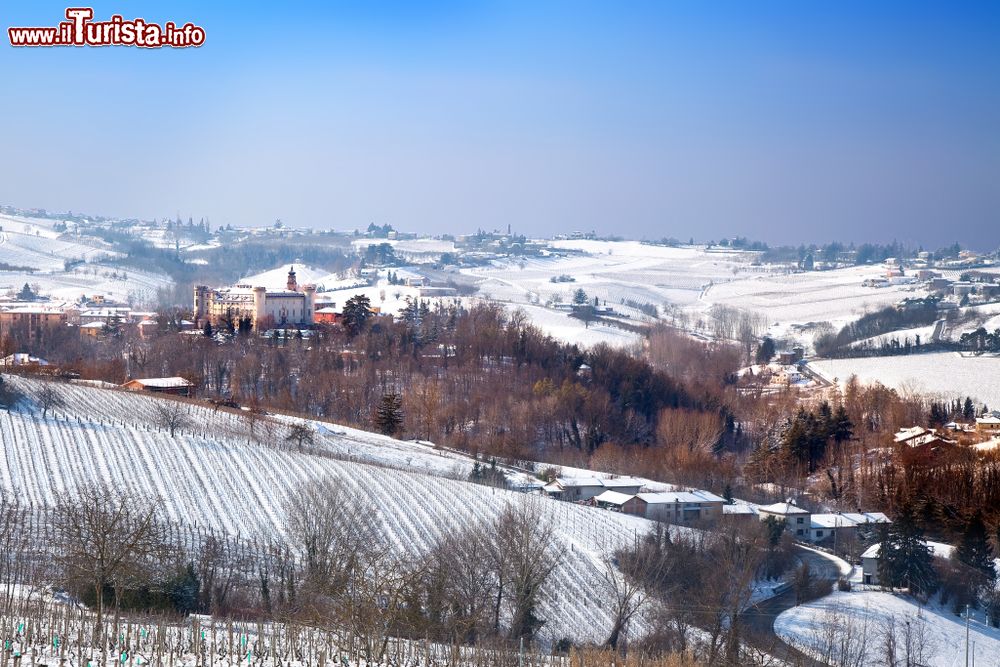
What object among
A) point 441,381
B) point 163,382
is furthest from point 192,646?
point 441,381

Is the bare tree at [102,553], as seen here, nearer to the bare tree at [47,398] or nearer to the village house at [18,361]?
the bare tree at [47,398]

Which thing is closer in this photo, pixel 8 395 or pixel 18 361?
pixel 8 395

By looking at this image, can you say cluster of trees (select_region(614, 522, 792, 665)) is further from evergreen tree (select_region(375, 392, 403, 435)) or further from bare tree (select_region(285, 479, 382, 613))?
evergreen tree (select_region(375, 392, 403, 435))

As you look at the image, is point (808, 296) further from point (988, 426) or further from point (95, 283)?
point (988, 426)

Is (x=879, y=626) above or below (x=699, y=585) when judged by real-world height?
below

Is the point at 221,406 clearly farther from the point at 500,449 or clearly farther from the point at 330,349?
the point at 330,349

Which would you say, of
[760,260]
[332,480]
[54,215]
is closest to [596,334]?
[332,480]

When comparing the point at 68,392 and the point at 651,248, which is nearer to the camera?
the point at 68,392

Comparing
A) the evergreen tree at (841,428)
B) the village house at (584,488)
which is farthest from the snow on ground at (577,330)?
the village house at (584,488)
